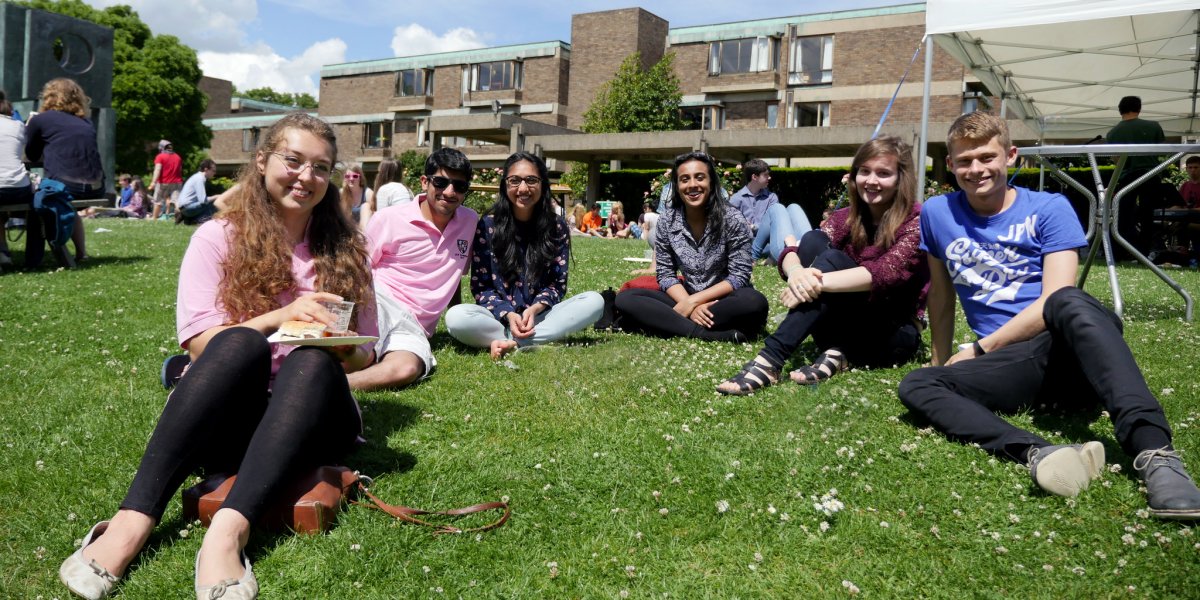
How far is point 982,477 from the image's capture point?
328cm

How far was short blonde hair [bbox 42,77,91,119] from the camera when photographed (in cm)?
955

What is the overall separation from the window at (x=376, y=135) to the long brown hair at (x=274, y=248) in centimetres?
6458

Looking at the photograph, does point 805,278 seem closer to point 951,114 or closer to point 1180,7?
point 1180,7

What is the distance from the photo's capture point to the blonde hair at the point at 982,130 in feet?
12.9

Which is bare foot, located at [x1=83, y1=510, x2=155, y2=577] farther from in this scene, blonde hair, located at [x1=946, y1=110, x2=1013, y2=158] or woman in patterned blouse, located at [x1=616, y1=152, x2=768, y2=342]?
woman in patterned blouse, located at [x1=616, y1=152, x2=768, y2=342]

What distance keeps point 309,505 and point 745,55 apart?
50.2m

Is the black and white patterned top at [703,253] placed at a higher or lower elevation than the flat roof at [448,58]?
lower

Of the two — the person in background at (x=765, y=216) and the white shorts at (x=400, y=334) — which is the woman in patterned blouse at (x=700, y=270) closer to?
the white shorts at (x=400, y=334)

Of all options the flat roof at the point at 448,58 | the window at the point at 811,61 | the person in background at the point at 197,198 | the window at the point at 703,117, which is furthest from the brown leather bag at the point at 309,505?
the flat roof at the point at 448,58

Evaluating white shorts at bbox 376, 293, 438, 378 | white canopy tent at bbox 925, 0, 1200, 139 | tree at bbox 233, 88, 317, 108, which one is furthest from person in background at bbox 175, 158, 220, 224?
tree at bbox 233, 88, 317, 108

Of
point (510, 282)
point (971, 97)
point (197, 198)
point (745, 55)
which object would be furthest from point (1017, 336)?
point (745, 55)

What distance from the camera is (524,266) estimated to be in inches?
242

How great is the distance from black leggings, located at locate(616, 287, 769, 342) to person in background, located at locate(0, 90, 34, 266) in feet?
22.2

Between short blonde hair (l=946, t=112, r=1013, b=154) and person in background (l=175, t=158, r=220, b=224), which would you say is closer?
short blonde hair (l=946, t=112, r=1013, b=154)
